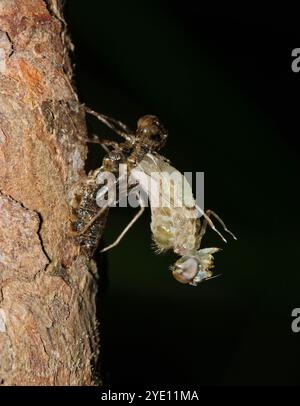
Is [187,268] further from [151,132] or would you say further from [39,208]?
[39,208]

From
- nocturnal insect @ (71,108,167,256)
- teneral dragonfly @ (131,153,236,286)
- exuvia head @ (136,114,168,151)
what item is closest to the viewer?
nocturnal insect @ (71,108,167,256)

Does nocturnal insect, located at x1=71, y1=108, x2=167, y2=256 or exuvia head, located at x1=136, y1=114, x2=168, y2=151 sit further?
exuvia head, located at x1=136, y1=114, x2=168, y2=151

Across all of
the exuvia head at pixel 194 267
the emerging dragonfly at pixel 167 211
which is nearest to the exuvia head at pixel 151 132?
the emerging dragonfly at pixel 167 211

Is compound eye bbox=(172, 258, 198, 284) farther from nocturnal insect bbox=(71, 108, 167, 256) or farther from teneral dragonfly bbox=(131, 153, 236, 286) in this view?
nocturnal insect bbox=(71, 108, 167, 256)

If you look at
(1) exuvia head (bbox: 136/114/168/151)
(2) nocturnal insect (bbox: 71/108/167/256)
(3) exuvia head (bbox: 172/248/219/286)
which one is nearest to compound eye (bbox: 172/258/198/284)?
(3) exuvia head (bbox: 172/248/219/286)

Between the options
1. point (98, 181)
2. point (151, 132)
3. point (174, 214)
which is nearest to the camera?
point (98, 181)

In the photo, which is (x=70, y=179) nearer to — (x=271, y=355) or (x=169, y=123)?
(x=169, y=123)

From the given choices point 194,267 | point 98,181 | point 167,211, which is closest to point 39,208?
point 98,181

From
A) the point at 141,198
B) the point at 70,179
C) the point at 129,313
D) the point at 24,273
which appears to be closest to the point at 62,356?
the point at 24,273
